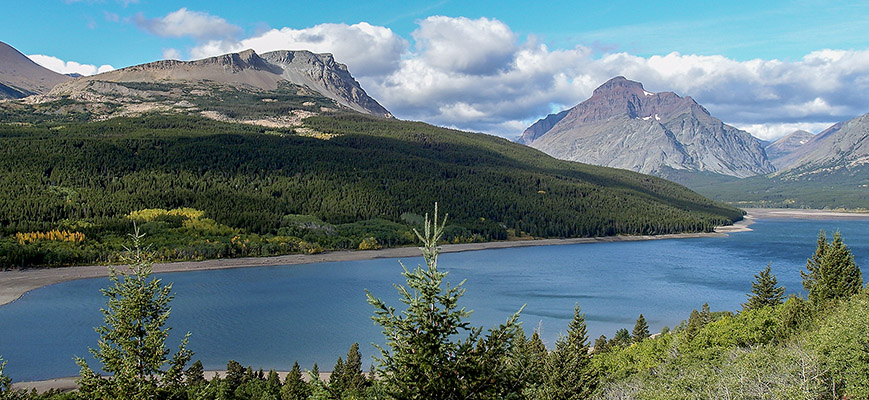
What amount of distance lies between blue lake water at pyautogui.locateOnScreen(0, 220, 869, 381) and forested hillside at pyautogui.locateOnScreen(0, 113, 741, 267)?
16.8 metres

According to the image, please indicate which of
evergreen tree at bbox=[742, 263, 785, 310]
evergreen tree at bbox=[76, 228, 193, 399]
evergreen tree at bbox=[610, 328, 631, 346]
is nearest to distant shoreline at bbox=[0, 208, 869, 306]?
evergreen tree at bbox=[610, 328, 631, 346]

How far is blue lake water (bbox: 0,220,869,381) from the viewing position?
5275 centimetres

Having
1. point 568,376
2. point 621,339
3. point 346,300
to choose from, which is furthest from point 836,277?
point 346,300

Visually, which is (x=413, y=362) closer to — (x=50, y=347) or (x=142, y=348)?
(x=142, y=348)

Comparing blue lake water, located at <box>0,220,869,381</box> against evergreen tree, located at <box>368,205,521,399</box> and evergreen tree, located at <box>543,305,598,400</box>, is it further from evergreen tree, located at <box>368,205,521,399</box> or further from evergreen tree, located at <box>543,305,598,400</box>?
evergreen tree, located at <box>368,205,521,399</box>

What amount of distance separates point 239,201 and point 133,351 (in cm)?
13577

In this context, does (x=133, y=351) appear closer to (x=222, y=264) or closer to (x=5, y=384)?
→ (x=5, y=384)

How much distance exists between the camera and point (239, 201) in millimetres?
142125

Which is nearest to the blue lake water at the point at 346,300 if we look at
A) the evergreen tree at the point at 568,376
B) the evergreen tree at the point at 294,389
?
the evergreen tree at the point at 294,389

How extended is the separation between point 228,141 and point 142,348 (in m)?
192

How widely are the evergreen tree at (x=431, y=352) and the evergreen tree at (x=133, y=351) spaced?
5431 millimetres

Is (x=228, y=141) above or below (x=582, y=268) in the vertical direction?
above

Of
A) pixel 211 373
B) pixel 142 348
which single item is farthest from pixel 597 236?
pixel 142 348

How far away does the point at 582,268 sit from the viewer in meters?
107
